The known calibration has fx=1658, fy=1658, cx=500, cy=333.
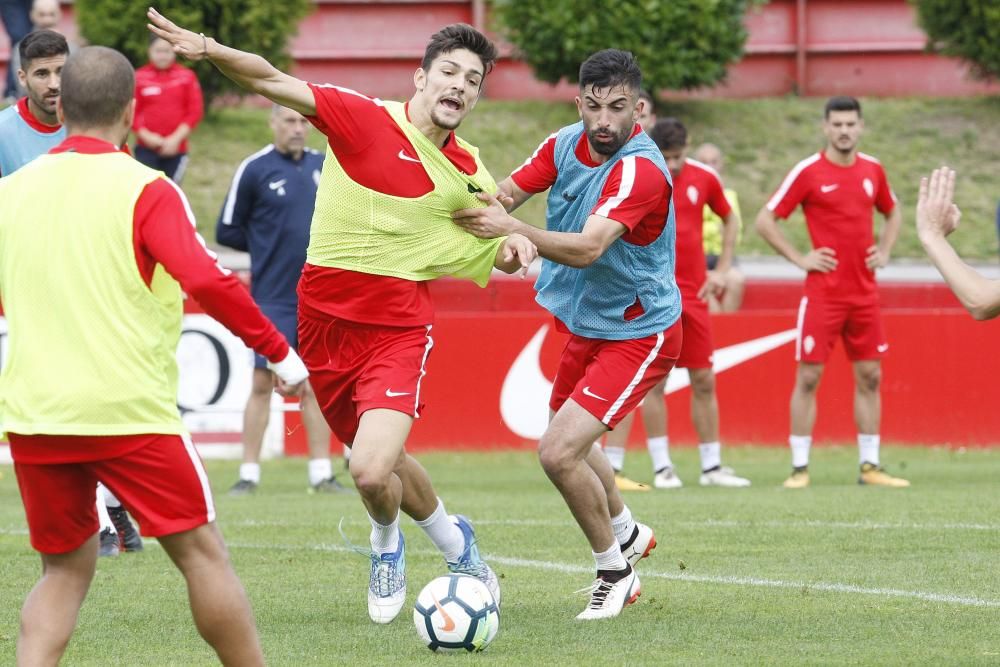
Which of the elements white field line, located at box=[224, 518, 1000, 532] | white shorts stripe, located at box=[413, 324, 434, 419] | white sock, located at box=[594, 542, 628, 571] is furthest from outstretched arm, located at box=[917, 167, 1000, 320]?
white field line, located at box=[224, 518, 1000, 532]

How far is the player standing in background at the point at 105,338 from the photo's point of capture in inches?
184

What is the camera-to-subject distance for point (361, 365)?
698 centimetres

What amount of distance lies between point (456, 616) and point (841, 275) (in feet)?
22.3

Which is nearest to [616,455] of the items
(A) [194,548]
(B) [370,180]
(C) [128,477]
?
(B) [370,180]

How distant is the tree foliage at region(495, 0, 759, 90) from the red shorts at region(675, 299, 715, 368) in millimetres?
10148

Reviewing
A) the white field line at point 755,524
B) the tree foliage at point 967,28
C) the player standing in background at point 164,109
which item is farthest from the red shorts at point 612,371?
the tree foliage at point 967,28

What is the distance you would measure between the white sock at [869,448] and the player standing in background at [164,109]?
22.4 ft

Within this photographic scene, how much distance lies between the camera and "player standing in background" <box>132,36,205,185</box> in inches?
605

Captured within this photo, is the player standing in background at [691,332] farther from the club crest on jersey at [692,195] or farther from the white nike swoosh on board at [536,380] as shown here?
the white nike swoosh on board at [536,380]

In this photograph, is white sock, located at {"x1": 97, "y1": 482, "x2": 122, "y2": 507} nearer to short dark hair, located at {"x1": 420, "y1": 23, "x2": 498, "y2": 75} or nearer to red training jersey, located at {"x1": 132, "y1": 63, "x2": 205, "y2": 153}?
short dark hair, located at {"x1": 420, "y1": 23, "x2": 498, "y2": 75}

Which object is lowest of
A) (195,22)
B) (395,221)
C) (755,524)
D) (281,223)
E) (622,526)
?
(755,524)

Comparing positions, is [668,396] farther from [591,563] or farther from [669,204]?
[669,204]

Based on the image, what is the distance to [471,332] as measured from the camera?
1427cm

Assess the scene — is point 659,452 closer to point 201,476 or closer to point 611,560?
point 611,560
